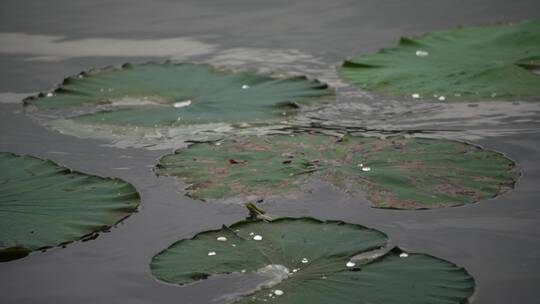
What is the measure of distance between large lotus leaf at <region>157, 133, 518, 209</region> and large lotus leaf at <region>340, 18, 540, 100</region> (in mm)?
565

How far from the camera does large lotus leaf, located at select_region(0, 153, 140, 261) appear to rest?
2344 millimetres

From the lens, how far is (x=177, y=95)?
11.4 ft

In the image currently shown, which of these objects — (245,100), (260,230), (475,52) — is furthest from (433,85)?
(260,230)

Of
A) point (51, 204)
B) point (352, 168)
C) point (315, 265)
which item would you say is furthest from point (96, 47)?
point (315, 265)

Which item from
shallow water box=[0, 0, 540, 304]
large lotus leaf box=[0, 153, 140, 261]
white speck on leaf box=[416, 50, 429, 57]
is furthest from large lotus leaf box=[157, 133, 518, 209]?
white speck on leaf box=[416, 50, 429, 57]

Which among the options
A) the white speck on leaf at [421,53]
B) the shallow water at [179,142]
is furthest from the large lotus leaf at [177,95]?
the white speck on leaf at [421,53]

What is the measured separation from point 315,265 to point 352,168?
2.04 ft

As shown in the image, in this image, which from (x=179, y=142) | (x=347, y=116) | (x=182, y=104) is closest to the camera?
(x=179, y=142)

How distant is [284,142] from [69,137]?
0.85 metres

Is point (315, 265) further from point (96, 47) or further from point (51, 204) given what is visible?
point (96, 47)

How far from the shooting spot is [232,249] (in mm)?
2207

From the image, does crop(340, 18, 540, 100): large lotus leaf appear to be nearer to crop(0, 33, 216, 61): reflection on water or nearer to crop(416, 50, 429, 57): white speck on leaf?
→ crop(416, 50, 429, 57): white speck on leaf

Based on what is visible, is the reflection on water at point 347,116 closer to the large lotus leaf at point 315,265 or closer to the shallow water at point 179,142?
the shallow water at point 179,142

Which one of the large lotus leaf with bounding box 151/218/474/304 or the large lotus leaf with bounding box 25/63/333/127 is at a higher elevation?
the large lotus leaf with bounding box 25/63/333/127
